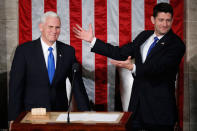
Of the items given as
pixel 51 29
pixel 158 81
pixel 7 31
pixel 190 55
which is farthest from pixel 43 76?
pixel 190 55

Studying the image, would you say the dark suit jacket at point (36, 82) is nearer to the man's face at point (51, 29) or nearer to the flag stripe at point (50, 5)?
the man's face at point (51, 29)

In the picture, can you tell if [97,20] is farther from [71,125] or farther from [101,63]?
[71,125]

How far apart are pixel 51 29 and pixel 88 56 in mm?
1278

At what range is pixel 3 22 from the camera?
5.89 meters

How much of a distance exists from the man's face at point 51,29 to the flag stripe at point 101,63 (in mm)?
1236

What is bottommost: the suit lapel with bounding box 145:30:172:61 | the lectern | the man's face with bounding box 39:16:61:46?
the lectern

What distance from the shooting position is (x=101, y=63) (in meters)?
5.83

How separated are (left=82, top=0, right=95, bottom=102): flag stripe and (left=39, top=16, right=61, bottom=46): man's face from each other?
46.3 inches

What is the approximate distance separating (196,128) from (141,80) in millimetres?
1616

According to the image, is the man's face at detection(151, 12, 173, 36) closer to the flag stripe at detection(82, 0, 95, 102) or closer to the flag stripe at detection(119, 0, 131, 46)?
the flag stripe at detection(119, 0, 131, 46)

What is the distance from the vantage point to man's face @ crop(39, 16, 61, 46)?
461 centimetres

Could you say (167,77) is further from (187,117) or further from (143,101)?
(187,117)

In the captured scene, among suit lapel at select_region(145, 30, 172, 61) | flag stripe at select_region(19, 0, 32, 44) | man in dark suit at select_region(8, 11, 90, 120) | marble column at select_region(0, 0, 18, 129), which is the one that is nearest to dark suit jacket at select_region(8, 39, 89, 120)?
man in dark suit at select_region(8, 11, 90, 120)

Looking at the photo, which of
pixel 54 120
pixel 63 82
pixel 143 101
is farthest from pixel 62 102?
pixel 54 120
